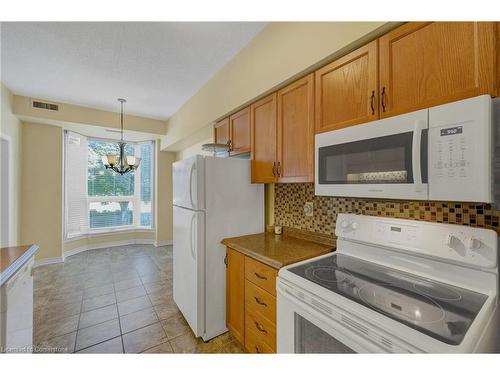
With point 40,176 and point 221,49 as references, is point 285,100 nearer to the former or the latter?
point 221,49

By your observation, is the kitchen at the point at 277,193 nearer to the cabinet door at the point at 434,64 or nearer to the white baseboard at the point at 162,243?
the cabinet door at the point at 434,64

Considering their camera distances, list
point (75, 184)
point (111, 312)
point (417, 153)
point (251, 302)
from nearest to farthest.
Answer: point (417, 153) → point (251, 302) → point (111, 312) → point (75, 184)

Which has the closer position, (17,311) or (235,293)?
(17,311)

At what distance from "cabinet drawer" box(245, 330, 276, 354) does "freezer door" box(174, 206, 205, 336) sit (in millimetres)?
454

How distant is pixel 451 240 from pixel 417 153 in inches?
18.7

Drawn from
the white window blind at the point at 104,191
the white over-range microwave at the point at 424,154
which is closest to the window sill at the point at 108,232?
the white window blind at the point at 104,191

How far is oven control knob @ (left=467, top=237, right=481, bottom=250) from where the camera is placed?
96 centimetres

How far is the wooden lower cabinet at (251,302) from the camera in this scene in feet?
4.85

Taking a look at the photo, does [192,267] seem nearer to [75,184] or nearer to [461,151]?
[461,151]

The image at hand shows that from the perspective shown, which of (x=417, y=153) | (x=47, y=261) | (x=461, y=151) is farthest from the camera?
(x=47, y=261)

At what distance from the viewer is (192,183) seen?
6.28ft

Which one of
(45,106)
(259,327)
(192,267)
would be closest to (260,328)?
(259,327)

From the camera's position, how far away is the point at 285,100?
1.77 metres

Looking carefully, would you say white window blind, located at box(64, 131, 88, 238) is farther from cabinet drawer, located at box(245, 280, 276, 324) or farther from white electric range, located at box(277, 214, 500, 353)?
white electric range, located at box(277, 214, 500, 353)
